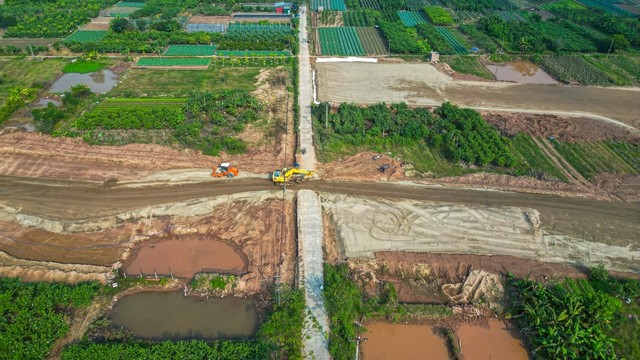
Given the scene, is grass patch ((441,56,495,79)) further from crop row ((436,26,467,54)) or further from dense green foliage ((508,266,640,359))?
dense green foliage ((508,266,640,359))

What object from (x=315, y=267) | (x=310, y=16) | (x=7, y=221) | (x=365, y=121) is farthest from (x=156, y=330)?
(x=310, y=16)

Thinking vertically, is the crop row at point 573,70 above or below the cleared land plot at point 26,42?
above

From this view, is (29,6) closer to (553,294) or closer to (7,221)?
(7,221)

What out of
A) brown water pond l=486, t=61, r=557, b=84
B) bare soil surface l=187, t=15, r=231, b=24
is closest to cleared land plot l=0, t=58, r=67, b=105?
bare soil surface l=187, t=15, r=231, b=24

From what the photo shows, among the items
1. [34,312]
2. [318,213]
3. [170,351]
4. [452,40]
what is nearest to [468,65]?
[452,40]

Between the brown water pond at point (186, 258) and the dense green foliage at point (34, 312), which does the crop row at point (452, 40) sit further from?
the dense green foliage at point (34, 312)

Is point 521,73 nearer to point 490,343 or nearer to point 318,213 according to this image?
point 318,213

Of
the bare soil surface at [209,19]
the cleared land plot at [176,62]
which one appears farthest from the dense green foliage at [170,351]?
the bare soil surface at [209,19]
